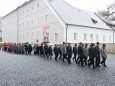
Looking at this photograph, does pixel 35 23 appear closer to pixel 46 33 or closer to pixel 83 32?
pixel 46 33

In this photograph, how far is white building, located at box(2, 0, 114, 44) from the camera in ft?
111

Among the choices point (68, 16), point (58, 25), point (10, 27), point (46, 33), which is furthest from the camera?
point (10, 27)

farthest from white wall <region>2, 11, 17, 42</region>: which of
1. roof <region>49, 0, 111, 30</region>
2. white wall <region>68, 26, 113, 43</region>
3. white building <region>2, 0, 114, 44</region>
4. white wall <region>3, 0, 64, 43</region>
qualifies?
white wall <region>68, 26, 113, 43</region>

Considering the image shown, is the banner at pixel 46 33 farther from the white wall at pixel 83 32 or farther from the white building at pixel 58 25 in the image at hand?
the white wall at pixel 83 32

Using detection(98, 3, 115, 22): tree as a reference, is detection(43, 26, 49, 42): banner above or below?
below

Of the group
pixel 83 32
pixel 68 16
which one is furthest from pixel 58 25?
pixel 83 32

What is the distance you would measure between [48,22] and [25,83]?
95.6ft

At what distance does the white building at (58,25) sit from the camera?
111 ft

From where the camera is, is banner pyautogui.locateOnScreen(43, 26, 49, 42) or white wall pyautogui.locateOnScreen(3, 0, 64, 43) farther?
banner pyautogui.locateOnScreen(43, 26, 49, 42)

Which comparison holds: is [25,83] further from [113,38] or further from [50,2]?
[113,38]

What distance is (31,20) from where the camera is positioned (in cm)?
4381

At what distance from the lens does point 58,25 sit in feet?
111

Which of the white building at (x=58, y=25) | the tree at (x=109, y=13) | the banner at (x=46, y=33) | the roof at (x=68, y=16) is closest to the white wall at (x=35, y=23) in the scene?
the white building at (x=58, y=25)

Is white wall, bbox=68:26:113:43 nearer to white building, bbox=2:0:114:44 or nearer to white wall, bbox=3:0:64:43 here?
white building, bbox=2:0:114:44
